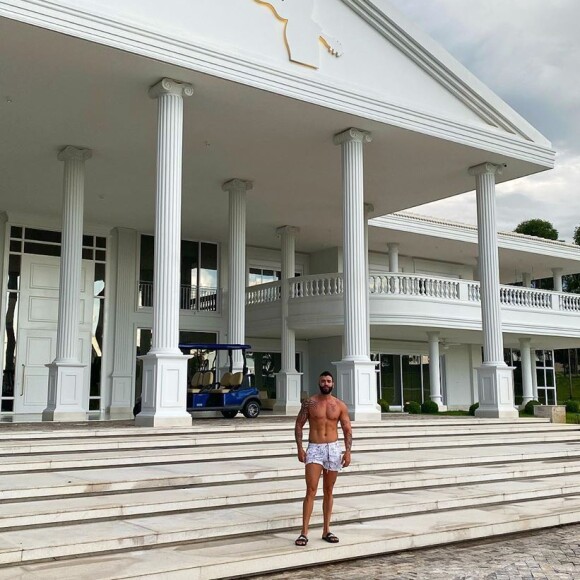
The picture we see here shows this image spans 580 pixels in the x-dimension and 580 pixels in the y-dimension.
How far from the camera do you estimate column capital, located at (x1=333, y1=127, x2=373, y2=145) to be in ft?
53.4

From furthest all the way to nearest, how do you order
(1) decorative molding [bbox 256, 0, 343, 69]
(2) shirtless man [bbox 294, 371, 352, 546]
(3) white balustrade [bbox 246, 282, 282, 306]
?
1. (3) white balustrade [bbox 246, 282, 282, 306]
2. (1) decorative molding [bbox 256, 0, 343, 69]
3. (2) shirtless man [bbox 294, 371, 352, 546]

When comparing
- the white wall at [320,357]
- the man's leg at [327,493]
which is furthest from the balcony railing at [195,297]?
the man's leg at [327,493]

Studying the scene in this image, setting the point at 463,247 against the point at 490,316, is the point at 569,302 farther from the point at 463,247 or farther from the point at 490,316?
the point at 490,316

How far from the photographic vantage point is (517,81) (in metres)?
22.0

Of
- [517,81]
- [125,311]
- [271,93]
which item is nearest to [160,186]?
[271,93]

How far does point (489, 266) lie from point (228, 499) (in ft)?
39.7

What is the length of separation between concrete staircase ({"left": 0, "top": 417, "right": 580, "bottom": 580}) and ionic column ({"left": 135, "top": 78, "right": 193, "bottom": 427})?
715 millimetres

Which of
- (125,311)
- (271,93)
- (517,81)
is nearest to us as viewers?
(271,93)

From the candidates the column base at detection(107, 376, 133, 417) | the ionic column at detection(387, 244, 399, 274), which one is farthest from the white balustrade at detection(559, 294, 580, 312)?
the column base at detection(107, 376, 133, 417)

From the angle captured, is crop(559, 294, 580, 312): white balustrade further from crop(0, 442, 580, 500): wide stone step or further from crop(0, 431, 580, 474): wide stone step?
crop(0, 442, 580, 500): wide stone step

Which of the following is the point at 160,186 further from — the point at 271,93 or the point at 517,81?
the point at 517,81

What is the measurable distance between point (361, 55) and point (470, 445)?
865 cm

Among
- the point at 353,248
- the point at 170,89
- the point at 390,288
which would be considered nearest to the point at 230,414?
A: the point at 353,248

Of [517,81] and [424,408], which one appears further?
[424,408]
